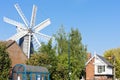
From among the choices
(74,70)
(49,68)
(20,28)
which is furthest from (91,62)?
(49,68)

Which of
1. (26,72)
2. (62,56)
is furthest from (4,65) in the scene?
(62,56)

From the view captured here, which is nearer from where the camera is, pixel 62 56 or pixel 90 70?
pixel 62 56

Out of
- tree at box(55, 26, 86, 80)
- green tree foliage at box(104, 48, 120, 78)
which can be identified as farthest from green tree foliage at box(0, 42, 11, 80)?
green tree foliage at box(104, 48, 120, 78)

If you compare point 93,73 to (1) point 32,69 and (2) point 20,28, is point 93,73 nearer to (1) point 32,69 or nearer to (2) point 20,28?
(2) point 20,28

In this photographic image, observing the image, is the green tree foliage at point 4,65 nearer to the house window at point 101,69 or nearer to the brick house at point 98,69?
the brick house at point 98,69

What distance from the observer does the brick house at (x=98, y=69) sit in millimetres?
82062

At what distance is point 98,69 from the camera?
82.9m

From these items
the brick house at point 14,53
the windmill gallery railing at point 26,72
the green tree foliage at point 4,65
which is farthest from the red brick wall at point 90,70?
the green tree foliage at point 4,65

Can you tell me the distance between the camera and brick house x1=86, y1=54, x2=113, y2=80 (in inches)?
3231

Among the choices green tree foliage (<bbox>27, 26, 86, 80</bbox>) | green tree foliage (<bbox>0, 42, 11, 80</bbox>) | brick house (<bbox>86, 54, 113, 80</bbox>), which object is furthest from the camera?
brick house (<bbox>86, 54, 113, 80</bbox>)

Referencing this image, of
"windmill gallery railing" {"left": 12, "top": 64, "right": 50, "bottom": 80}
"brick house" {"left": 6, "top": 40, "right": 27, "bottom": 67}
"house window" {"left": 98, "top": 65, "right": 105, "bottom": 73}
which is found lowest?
"windmill gallery railing" {"left": 12, "top": 64, "right": 50, "bottom": 80}

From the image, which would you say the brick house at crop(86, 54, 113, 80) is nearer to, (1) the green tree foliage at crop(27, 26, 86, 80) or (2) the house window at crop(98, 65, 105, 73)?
(2) the house window at crop(98, 65, 105, 73)

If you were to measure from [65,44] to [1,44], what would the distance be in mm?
17519

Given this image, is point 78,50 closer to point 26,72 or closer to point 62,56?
point 62,56
